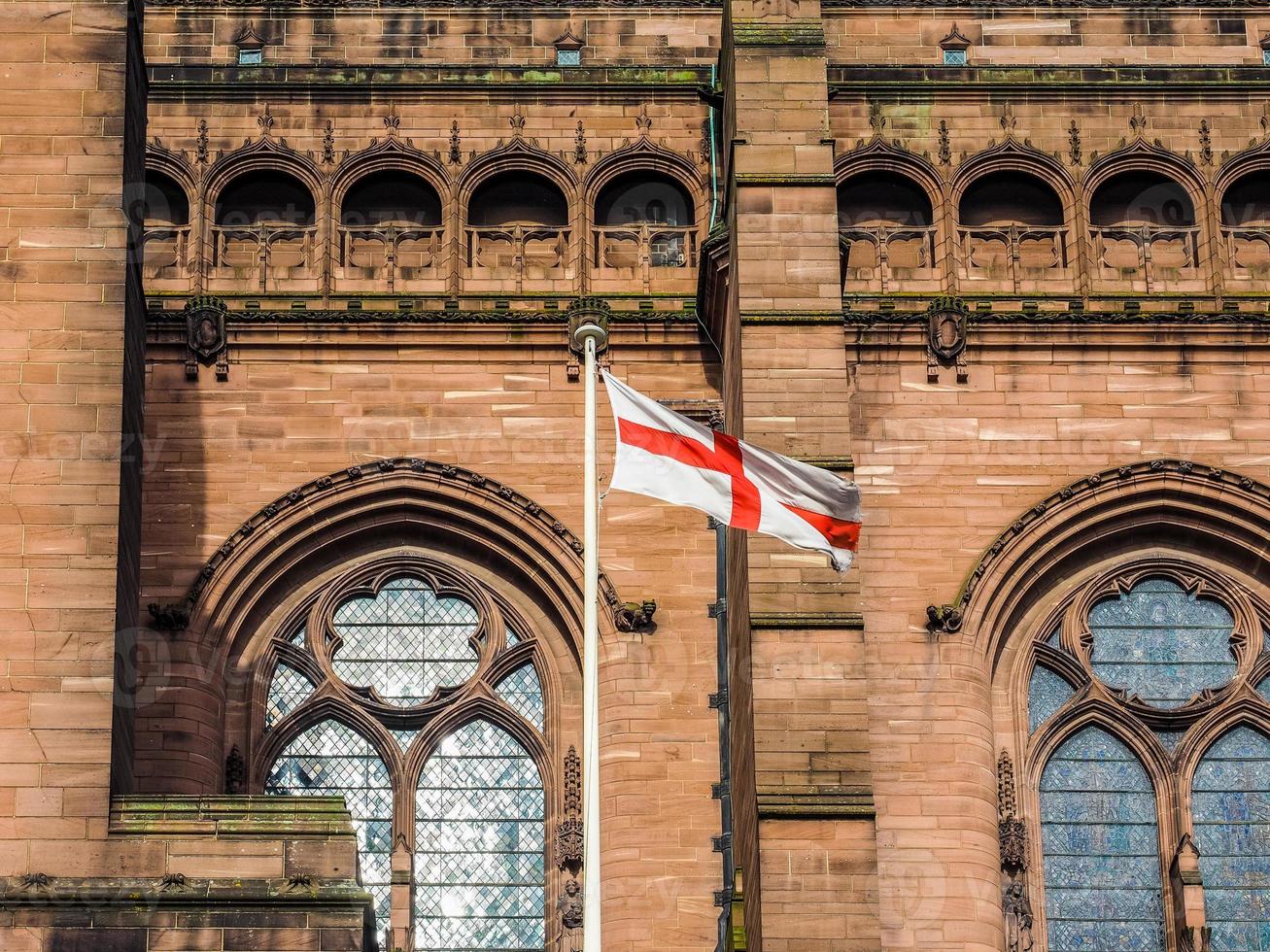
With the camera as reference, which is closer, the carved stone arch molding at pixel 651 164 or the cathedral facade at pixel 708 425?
the cathedral facade at pixel 708 425

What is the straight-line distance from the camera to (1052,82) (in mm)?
35406

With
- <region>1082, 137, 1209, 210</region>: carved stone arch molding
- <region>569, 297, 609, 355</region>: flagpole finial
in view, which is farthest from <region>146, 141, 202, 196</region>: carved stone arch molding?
<region>1082, 137, 1209, 210</region>: carved stone arch molding

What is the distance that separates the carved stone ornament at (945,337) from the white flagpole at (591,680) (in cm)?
627

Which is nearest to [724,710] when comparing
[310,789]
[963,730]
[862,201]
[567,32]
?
[963,730]

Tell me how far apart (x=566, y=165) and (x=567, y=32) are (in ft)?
10.3

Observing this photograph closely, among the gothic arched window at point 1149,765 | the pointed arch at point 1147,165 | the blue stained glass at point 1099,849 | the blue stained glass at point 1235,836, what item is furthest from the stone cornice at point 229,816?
the pointed arch at point 1147,165

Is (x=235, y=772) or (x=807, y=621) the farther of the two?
(x=235, y=772)

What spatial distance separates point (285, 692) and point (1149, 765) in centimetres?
913

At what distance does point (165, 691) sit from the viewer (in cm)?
3167

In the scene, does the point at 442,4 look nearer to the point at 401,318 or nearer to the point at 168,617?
the point at 401,318

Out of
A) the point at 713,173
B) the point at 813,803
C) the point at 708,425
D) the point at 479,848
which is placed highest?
the point at 713,173

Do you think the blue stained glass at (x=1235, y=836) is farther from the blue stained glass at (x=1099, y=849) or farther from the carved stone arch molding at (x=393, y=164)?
the carved stone arch molding at (x=393, y=164)

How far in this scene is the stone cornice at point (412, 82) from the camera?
3547cm

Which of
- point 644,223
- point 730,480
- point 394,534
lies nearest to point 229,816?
point 730,480
